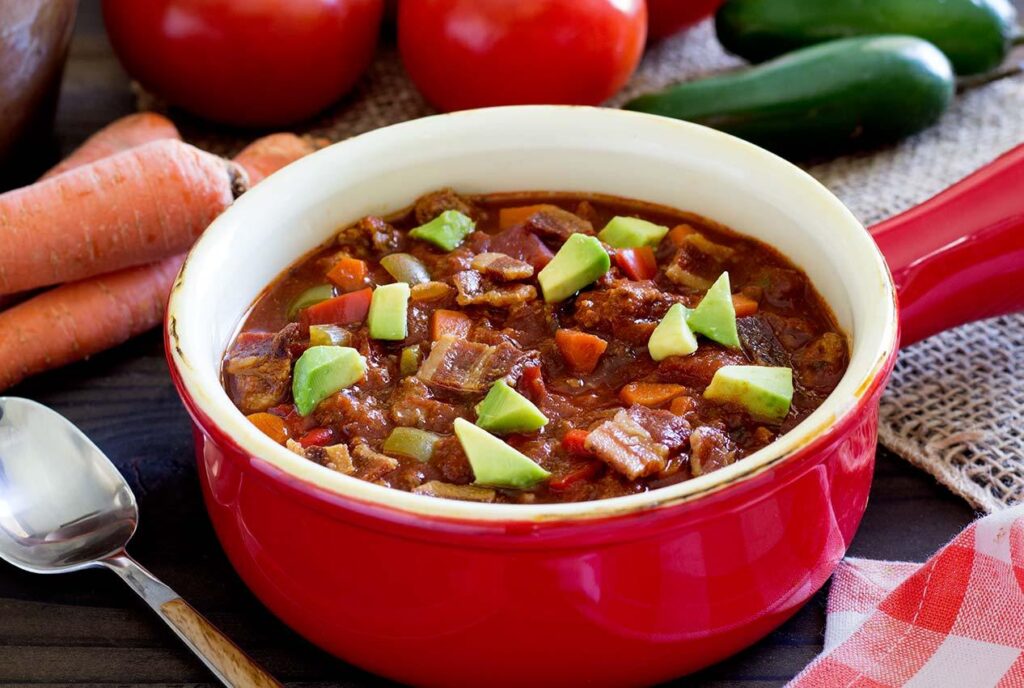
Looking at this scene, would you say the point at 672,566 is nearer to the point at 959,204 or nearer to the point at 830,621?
the point at 830,621

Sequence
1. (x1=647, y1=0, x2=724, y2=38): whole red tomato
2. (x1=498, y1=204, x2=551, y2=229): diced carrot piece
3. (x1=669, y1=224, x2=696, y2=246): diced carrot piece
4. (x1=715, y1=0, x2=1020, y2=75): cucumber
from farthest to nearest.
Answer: (x1=647, y1=0, x2=724, y2=38): whole red tomato, (x1=715, y1=0, x2=1020, y2=75): cucumber, (x1=498, y1=204, x2=551, y2=229): diced carrot piece, (x1=669, y1=224, x2=696, y2=246): diced carrot piece

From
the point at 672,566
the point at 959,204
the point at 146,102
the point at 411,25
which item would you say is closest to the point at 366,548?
the point at 672,566

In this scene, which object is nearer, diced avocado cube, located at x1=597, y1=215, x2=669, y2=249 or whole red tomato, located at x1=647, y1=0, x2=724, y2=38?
diced avocado cube, located at x1=597, y1=215, x2=669, y2=249

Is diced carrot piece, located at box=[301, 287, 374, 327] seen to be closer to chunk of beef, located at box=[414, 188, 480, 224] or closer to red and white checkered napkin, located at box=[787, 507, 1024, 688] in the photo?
chunk of beef, located at box=[414, 188, 480, 224]

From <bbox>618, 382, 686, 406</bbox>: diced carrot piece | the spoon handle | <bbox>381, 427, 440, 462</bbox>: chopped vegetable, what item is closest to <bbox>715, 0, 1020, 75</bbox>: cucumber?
<bbox>618, 382, 686, 406</bbox>: diced carrot piece

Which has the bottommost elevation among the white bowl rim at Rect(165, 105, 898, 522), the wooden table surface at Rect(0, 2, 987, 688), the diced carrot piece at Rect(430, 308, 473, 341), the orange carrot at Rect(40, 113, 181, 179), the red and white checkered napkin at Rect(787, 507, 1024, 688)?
the wooden table surface at Rect(0, 2, 987, 688)

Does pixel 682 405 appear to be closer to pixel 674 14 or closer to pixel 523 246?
pixel 523 246

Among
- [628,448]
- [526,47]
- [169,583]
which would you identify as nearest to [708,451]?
[628,448]
